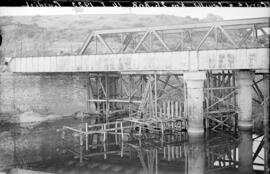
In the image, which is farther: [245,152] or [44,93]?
[44,93]

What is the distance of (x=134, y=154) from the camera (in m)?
15.9

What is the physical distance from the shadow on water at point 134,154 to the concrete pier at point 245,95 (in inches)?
30.5

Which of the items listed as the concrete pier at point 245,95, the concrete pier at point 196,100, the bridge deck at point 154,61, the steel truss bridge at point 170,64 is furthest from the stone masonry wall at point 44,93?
the concrete pier at point 245,95

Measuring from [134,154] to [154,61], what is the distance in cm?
586

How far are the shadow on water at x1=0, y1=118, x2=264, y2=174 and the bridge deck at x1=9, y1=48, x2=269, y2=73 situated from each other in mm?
3811

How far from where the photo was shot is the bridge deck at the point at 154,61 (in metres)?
17.1

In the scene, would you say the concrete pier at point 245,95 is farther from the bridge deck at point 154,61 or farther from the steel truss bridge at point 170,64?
the bridge deck at point 154,61

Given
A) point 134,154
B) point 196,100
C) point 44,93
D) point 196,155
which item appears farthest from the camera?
point 44,93

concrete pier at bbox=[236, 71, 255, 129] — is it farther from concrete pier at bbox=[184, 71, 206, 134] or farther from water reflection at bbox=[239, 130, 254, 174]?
concrete pier at bbox=[184, 71, 206, 134]

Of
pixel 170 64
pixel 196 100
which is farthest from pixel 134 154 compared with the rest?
pixel 170 64

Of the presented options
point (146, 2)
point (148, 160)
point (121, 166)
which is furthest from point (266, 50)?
point (146, 2)

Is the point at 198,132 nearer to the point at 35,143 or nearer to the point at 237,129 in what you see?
the point at 237,129

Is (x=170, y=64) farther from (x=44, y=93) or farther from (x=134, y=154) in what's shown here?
(x=44, y=93)

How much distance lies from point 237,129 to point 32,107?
14.6 metres
